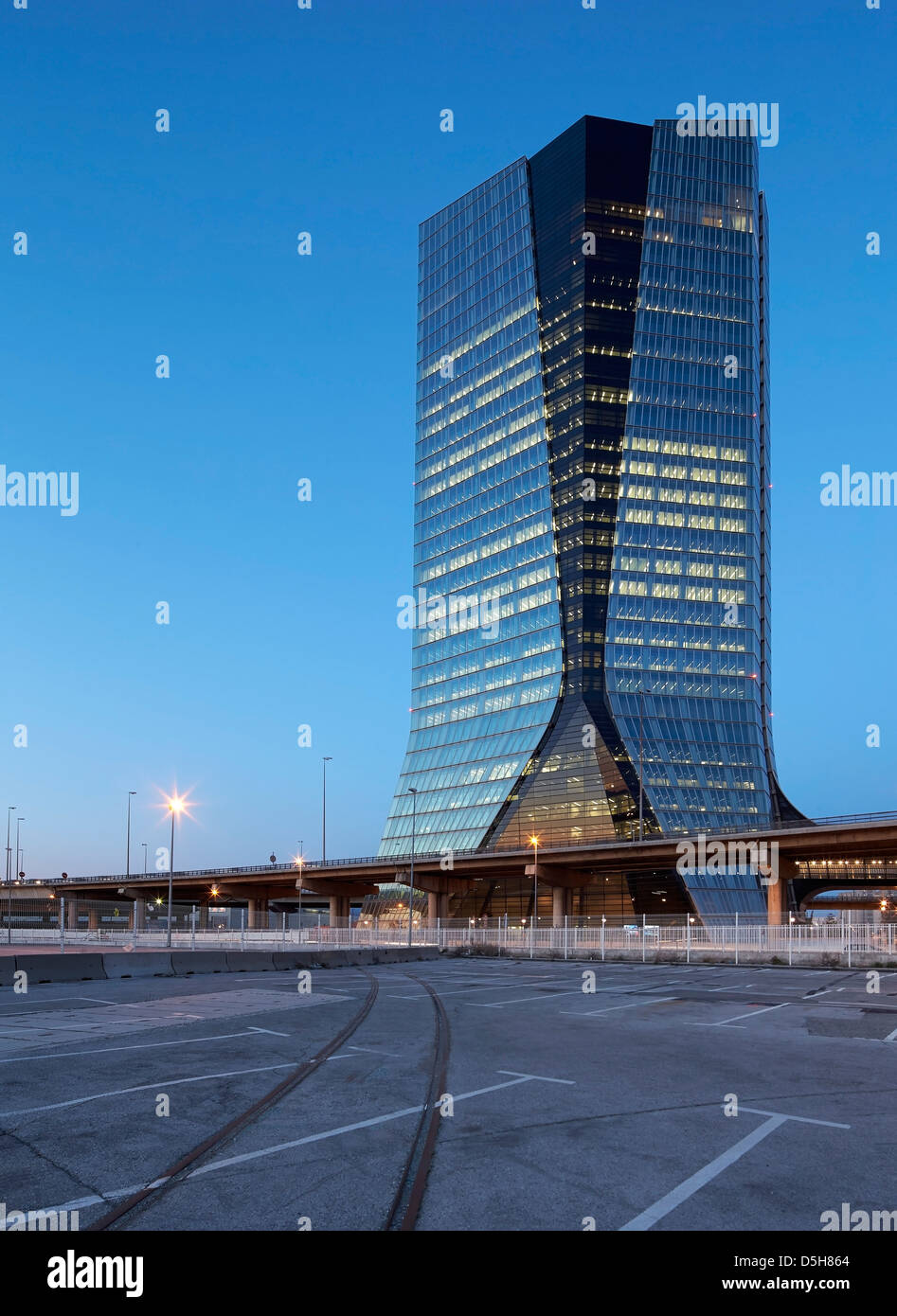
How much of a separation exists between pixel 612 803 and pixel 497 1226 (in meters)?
91.2

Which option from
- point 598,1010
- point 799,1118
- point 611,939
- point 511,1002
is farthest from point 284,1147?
point 611,939

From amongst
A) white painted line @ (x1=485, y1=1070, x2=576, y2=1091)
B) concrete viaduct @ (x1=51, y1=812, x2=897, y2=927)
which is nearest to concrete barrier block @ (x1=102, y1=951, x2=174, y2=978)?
white painted line @ (x1=485, y1=1070, x2=576, y2=1091)

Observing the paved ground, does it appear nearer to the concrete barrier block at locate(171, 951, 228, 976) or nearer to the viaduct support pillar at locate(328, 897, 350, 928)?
the concrete barrier block at locate(171, 951, 228, 976)

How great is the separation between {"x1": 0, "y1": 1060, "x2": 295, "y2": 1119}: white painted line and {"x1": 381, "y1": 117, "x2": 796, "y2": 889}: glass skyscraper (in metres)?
83.7

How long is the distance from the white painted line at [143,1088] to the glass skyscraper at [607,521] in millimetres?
83746

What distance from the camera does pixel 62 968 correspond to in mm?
29781

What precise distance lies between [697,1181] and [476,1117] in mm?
2725

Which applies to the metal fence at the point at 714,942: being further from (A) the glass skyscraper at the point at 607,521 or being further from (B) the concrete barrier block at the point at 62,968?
(A) the glass skyscraper at the point at 607,521

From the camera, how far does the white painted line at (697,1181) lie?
5.93 metres

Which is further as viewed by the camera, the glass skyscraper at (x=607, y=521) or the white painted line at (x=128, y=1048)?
the glass skyscraper at (x=607, y=521)

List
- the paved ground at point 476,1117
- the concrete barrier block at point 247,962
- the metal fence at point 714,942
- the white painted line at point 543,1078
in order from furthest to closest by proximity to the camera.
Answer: the metal fence at point 714,942 → the concrete barrier block at point 247,962 → the white painted line at point 543,1078 → the paved ground at point 476,1117

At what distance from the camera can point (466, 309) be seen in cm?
14112

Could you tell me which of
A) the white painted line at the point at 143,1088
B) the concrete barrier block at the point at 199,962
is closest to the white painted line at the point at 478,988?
the concrete barrier block at the point at 199,962
